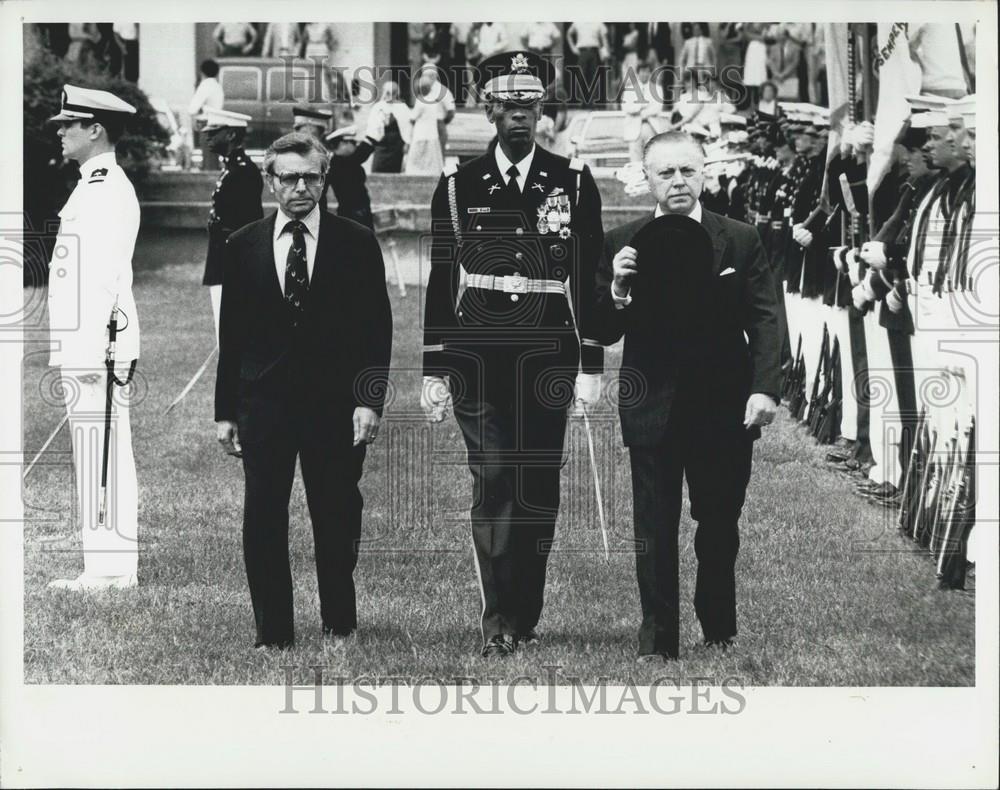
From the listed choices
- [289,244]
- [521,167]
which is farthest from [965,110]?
[289,244]

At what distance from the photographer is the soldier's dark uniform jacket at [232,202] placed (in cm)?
920

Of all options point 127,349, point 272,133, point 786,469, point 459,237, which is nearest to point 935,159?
point 786,469

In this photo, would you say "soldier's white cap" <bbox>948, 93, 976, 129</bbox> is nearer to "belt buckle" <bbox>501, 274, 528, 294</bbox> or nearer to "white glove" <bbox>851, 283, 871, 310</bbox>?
"white glove" <bbox>851, 283, 871, 310</bbox>

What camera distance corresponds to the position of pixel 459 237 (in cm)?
819

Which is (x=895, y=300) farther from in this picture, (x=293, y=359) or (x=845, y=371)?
(x=293, y=359)

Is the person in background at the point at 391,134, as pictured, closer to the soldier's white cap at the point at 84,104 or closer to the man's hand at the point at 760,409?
the soldier's white cap at the point at 84,104

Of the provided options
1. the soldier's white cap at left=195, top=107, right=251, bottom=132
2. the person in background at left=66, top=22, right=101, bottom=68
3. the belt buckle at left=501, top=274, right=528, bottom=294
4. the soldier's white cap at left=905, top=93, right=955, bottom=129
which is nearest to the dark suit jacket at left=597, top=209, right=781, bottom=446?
the belt buckle at left=501, top=274, right=528, bottom=294

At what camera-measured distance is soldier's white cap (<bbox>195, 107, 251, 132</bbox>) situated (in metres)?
8.95

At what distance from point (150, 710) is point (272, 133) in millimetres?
2753

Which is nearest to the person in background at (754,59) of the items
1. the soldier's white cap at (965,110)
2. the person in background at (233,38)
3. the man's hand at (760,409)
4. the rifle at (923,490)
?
the soldier's white cap at (965,110)

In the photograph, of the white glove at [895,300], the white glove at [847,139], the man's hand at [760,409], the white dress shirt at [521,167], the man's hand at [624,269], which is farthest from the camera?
the white glove at [847,139]

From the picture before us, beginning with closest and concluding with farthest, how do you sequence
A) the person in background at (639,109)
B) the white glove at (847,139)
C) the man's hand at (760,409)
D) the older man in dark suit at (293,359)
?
the man's hand at (760,409) < the older man in dark suit at (293,359) < the person in background at (639,109) < the white glove at (847,139)

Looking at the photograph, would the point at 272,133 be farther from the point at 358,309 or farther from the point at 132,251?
the point at 358,309

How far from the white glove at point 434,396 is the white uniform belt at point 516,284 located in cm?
42
